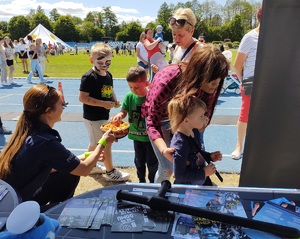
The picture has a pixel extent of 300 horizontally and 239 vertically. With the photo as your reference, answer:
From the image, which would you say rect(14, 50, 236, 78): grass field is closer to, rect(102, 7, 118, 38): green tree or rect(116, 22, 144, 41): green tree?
rect(116, 22, 144, 41): green tree

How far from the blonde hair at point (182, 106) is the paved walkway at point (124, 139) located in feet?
7.57

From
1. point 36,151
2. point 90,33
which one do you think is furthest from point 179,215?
point 90,33

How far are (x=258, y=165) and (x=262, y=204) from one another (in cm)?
113

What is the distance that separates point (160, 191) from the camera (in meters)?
1.42

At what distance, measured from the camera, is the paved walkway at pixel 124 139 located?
454 cm

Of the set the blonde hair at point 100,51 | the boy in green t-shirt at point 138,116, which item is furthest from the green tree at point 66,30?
the boy in green t-shirt at point 138,116

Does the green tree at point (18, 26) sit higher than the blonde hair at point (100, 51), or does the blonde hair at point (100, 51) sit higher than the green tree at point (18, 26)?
the green tree at point (18, 26)

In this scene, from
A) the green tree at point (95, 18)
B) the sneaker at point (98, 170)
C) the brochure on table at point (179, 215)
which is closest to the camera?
the brochure on table at point (179, 215)

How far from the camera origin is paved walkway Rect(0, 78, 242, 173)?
454 cm

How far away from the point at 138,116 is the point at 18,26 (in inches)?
3310

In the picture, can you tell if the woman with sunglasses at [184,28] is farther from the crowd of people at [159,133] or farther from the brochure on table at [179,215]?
the brochure on table at [179,215]

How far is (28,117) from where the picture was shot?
200 centimetres

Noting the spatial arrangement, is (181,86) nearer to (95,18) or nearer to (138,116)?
(138,116)

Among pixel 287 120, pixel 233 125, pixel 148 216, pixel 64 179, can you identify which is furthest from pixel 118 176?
pixel 233 125
